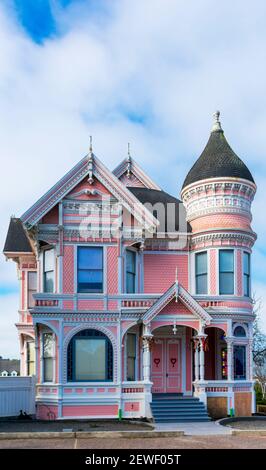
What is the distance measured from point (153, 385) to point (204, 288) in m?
4.55

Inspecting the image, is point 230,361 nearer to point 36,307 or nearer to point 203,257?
point 203,257

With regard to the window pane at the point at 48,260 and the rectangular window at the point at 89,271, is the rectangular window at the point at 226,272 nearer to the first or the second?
the rectangular window at the point at 89,271

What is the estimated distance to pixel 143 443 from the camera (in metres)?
16.6

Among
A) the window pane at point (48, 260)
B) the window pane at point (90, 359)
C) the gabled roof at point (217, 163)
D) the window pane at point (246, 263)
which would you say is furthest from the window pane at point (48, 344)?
the gabled roof at point (217, 163)

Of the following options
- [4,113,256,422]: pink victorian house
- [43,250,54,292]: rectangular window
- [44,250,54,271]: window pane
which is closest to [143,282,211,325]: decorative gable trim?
[4,113,256,422]: pink victorian house

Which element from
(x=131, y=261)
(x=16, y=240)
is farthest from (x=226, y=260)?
(x=16, y=240)

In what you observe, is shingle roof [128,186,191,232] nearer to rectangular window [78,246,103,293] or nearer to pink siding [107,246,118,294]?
pink siding [107,246,118,294]

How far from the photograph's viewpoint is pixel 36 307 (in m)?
25.1

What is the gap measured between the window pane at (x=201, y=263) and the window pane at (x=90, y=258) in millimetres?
4466

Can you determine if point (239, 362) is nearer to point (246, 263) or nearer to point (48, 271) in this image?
point (246, 263)

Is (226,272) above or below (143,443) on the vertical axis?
above

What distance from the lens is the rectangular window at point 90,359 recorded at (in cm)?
2509

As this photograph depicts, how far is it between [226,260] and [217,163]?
4141 mm

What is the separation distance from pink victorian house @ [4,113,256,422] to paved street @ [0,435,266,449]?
6.43 m
